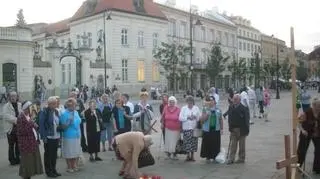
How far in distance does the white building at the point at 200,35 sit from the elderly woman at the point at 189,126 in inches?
1857

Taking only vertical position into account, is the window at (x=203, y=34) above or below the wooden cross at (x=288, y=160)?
above

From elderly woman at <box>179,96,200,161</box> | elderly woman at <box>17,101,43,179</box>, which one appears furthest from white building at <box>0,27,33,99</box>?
elderly woman at <box>17,101,43,179</box>

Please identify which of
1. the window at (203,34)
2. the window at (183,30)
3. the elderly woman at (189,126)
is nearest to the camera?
the elderly woman at (189,126)

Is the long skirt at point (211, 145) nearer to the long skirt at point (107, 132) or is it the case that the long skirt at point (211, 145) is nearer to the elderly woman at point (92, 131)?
the elderly woman at point (92, 131)

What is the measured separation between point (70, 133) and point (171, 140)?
286 cm

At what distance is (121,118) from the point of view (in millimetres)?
13500

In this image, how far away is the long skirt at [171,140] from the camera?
43.2ft

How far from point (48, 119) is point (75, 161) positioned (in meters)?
1.39

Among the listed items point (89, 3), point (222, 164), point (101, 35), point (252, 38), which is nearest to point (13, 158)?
point (222, 164)

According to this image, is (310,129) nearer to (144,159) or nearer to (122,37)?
(144,159)

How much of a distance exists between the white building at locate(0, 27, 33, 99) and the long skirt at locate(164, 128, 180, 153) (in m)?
32.9

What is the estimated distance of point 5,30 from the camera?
43.2 metres

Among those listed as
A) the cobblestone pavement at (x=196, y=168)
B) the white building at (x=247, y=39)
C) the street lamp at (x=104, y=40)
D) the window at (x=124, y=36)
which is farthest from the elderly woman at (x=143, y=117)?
the white building at (x=247, y=39)

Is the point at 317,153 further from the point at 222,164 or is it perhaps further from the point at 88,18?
the point at 88,18
